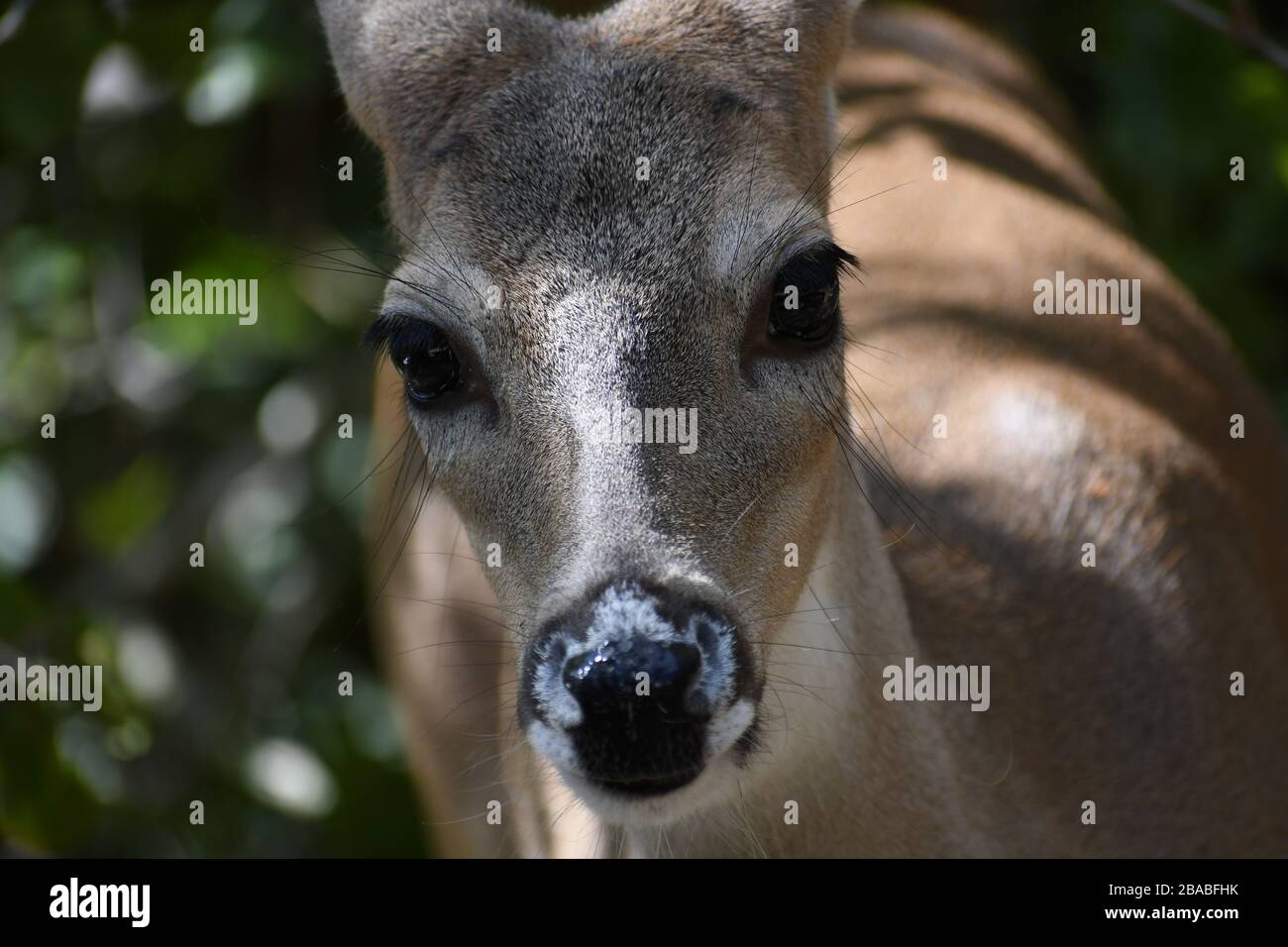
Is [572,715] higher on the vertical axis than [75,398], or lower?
lower

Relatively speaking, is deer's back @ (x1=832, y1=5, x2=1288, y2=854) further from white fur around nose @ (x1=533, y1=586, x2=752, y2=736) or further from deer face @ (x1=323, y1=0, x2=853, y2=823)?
white fur around nose @ (x1=533, y1=586, x2=752, y2=736)

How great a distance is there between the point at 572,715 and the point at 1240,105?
3962 millimetres

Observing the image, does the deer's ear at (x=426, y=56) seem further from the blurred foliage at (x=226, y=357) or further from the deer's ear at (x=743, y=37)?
the blurred foliage at (x=226, y=357)

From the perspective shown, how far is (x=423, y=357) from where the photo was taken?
3.18 meters

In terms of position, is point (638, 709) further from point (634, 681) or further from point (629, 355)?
point (629, 355)

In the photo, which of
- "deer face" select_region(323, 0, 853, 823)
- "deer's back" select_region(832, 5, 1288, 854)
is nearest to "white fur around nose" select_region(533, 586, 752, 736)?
"deer face" select_region(323, 0, 853, 823)

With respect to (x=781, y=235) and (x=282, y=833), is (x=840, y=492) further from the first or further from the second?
(x=282, y=833)

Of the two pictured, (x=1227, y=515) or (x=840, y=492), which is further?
(x=1227, y=515)

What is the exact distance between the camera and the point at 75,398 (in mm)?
6527

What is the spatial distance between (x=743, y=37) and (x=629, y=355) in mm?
872

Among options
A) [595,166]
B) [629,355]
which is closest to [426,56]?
[595,166]

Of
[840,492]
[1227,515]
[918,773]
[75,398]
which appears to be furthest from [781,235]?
[75,398]

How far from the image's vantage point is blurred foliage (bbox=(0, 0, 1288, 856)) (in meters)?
5.73
